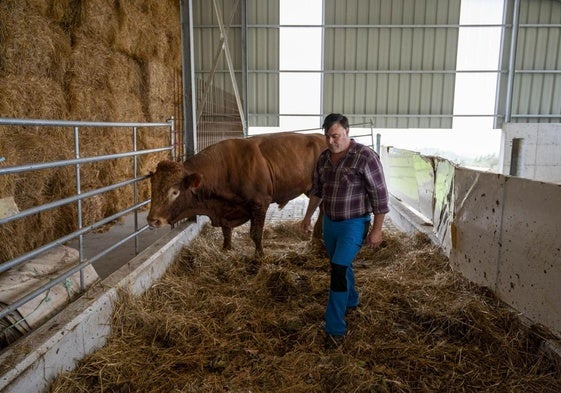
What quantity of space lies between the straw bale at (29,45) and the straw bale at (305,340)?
2699 millimetres

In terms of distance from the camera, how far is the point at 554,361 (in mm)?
2789

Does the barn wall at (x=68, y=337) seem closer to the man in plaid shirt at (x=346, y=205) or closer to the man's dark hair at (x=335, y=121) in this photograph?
the man in plaid shirt at (x=346, y=205)

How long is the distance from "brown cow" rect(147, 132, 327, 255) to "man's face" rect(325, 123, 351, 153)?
169 centimetres

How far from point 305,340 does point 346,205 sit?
106 cm

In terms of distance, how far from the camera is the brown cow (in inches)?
168

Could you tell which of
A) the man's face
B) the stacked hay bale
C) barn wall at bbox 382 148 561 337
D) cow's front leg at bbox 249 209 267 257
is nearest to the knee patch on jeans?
the man's face

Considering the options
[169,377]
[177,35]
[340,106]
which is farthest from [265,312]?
[340,106]

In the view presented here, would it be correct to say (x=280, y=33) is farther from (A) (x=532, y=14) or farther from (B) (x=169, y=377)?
(B) (x=169, y=377)

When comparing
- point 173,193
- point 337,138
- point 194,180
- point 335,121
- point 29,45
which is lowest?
point 173,193

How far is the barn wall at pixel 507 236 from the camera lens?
303 cm

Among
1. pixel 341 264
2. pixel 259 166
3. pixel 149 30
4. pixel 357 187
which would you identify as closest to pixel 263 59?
pixel 149 30

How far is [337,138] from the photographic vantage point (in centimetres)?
310

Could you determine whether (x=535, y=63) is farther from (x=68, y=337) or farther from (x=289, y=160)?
(x=68, y=337)

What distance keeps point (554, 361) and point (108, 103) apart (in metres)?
6.16
